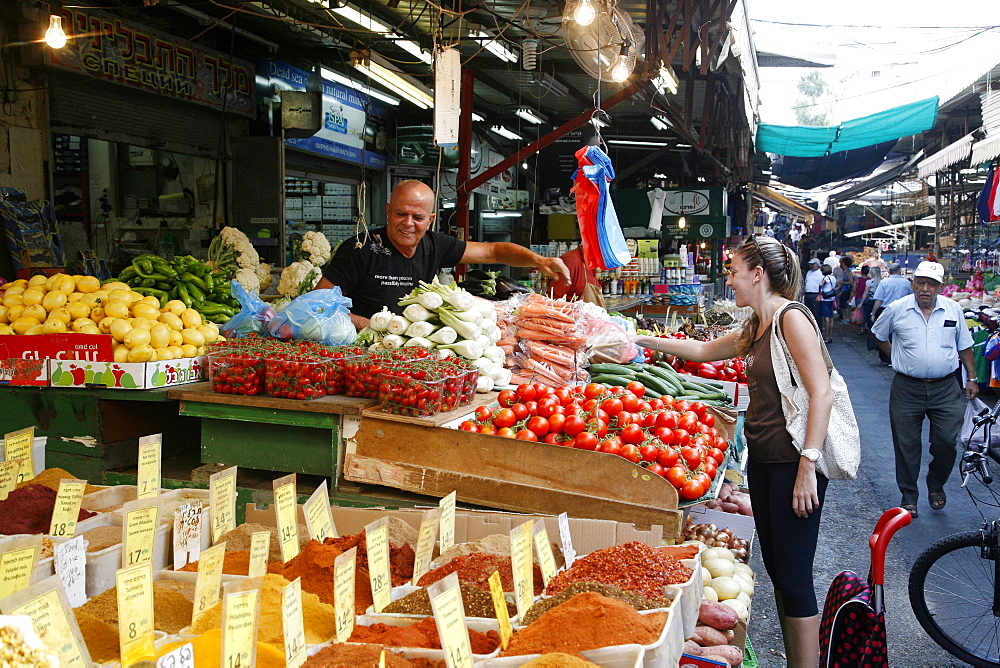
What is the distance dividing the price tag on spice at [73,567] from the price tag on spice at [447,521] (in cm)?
100

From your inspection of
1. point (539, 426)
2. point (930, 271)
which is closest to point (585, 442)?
point (539, 426)

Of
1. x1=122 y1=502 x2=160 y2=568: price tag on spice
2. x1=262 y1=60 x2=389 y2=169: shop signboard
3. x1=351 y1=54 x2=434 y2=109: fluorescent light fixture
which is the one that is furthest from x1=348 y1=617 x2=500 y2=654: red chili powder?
x1=262 y1=60 x2=389 y2=169: shop signboard

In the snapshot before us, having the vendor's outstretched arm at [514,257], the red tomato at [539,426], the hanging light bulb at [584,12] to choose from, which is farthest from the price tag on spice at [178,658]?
the hanging light bulb at [584,12]

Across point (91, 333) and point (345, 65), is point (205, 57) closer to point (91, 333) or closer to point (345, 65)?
point (345, 65)

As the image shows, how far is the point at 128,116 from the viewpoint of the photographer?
695 centimetres

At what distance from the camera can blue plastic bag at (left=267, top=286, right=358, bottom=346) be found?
384 cm

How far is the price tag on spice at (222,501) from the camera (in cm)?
243

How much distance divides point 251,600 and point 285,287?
5362 mm

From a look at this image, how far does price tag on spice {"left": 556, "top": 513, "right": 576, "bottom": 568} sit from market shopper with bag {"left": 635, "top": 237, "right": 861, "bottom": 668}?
3.72 ft

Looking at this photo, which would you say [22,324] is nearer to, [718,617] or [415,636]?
[415,636]

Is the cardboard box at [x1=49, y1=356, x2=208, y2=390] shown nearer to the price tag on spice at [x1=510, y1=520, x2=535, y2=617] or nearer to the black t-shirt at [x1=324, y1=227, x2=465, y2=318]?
the black t-shirt at [x1=324, y1=227, x2=465, y2=318]

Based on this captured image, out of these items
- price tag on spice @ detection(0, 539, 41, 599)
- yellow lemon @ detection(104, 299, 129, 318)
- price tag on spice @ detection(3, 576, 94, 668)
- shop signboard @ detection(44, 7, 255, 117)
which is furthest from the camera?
shop signboard @ detection(44, 7, 255, 117)

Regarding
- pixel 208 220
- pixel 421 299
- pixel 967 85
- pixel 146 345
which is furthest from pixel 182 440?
pixel 967 85

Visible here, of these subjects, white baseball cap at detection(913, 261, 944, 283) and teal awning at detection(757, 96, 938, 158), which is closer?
white baseball cap at detection(913, 261, 944, 283)
